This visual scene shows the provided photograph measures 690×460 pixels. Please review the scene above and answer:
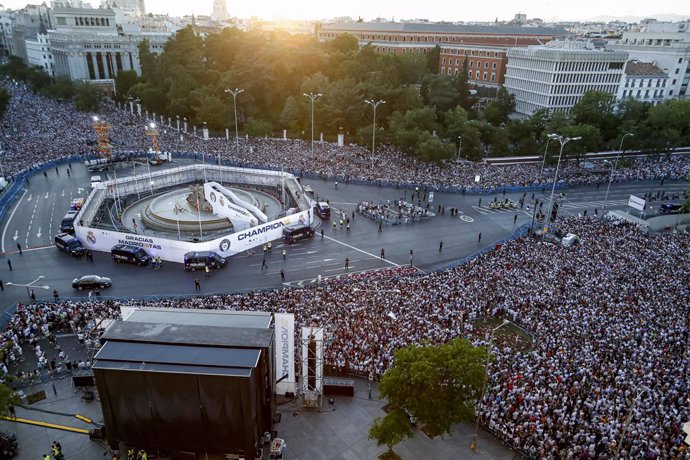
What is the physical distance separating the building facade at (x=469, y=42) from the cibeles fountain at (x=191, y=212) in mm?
51806

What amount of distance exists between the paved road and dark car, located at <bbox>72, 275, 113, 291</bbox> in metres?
0.55

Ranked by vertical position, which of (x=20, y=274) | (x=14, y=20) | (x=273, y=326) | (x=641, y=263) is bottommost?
(x=20, y=274)

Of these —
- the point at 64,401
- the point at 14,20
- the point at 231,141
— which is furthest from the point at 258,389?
the point at 14,20

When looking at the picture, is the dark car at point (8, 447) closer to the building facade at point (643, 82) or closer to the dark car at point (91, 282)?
the dark car at point (91, 282)

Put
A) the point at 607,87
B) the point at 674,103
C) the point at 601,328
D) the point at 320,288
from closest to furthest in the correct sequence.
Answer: the point at 601,328
the point at 320,288
the point at 674,103
the point at 607,87

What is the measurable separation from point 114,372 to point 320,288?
52.7 ft

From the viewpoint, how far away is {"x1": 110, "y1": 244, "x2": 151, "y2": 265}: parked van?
38.2 m

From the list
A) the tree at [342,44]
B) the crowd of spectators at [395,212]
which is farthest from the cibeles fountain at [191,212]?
the tree at [342,44]

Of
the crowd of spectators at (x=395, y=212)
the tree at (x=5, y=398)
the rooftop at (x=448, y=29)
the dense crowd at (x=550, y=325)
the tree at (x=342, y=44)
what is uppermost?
the rooftop at (x=448, y=29)

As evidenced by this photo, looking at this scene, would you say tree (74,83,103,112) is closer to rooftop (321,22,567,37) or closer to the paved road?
the paved road

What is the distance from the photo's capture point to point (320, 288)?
108 feet

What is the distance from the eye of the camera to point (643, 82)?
95125 mm

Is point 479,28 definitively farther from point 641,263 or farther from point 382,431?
point 382,431

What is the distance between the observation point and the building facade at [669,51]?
9762 centimetres
